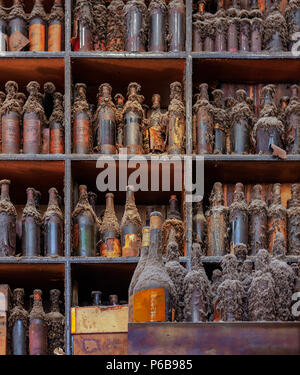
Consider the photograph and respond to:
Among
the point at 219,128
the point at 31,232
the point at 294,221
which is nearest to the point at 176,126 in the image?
the point at 219,128

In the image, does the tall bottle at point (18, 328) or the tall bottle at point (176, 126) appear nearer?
the tall bottle at point (18, 328)

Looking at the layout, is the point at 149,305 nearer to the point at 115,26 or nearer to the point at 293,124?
the point at 293,124

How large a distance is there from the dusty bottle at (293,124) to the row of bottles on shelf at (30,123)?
850mm

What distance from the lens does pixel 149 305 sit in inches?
97.9

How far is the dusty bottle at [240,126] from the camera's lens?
3.28m

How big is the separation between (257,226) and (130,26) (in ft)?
2.99

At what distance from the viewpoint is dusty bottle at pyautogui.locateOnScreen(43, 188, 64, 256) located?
3111mm

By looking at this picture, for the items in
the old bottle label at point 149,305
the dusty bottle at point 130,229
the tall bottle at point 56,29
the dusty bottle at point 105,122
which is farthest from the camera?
the tall bottle at point 56,29

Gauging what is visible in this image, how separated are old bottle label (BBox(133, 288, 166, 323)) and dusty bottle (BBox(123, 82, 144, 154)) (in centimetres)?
84

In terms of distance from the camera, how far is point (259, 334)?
2.19 meters

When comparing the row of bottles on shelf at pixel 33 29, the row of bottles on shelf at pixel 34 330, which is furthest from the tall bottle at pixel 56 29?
the row of bottles on shelf at pixel 34 330

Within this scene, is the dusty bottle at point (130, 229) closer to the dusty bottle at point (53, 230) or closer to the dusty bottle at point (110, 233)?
the dusty bottle at point (110, 233)

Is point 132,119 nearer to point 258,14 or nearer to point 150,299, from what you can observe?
point 258,14
